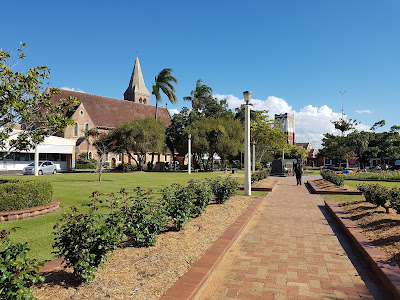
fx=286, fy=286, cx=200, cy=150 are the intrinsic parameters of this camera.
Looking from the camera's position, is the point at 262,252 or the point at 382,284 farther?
the point at 262,252

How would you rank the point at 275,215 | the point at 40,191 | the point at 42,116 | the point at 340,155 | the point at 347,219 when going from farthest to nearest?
the point at 340,155 < the point at 42,116 < the point at 275,215 < the point at 40,191 < the point at 347,219

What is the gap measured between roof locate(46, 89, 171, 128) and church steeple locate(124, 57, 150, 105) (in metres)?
9.01

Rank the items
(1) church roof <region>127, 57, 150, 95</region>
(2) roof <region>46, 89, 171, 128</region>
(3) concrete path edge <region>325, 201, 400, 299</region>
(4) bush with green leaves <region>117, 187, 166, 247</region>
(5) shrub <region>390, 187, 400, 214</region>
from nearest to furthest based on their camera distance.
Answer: (3) concrete path edge <region>325, 201, 400, 299</region> < (4) bush with green leaves <region>117, 187, 166, 247</region> < (5) shrub <region>390, 187, 400, 214</region> < (2) roof <region>46, 89, 171, 128</region> < (1) church roof <region>127, 57, 150, 95</region>

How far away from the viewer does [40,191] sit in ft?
26.7

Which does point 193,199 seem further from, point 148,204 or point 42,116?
point 42,116

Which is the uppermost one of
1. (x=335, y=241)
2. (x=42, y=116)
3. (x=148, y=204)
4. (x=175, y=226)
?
(x=42, y=116)

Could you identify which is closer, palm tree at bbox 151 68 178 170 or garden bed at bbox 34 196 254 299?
garden bed at bbox 34 196 254 299

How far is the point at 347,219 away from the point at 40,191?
8.36 metres

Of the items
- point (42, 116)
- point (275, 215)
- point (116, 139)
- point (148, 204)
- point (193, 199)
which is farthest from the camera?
point (116, 139)

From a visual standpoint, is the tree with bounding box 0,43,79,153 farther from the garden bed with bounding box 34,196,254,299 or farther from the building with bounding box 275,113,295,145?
the building with bounding box 275,113,295,145

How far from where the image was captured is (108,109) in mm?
56469

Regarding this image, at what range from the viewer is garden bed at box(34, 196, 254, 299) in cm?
313

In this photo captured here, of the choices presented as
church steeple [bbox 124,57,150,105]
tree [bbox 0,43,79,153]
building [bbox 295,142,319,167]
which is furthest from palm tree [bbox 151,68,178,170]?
building [bbox 295,142,319,167]

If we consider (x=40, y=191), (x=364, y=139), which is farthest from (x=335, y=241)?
(x=364, y=139)
